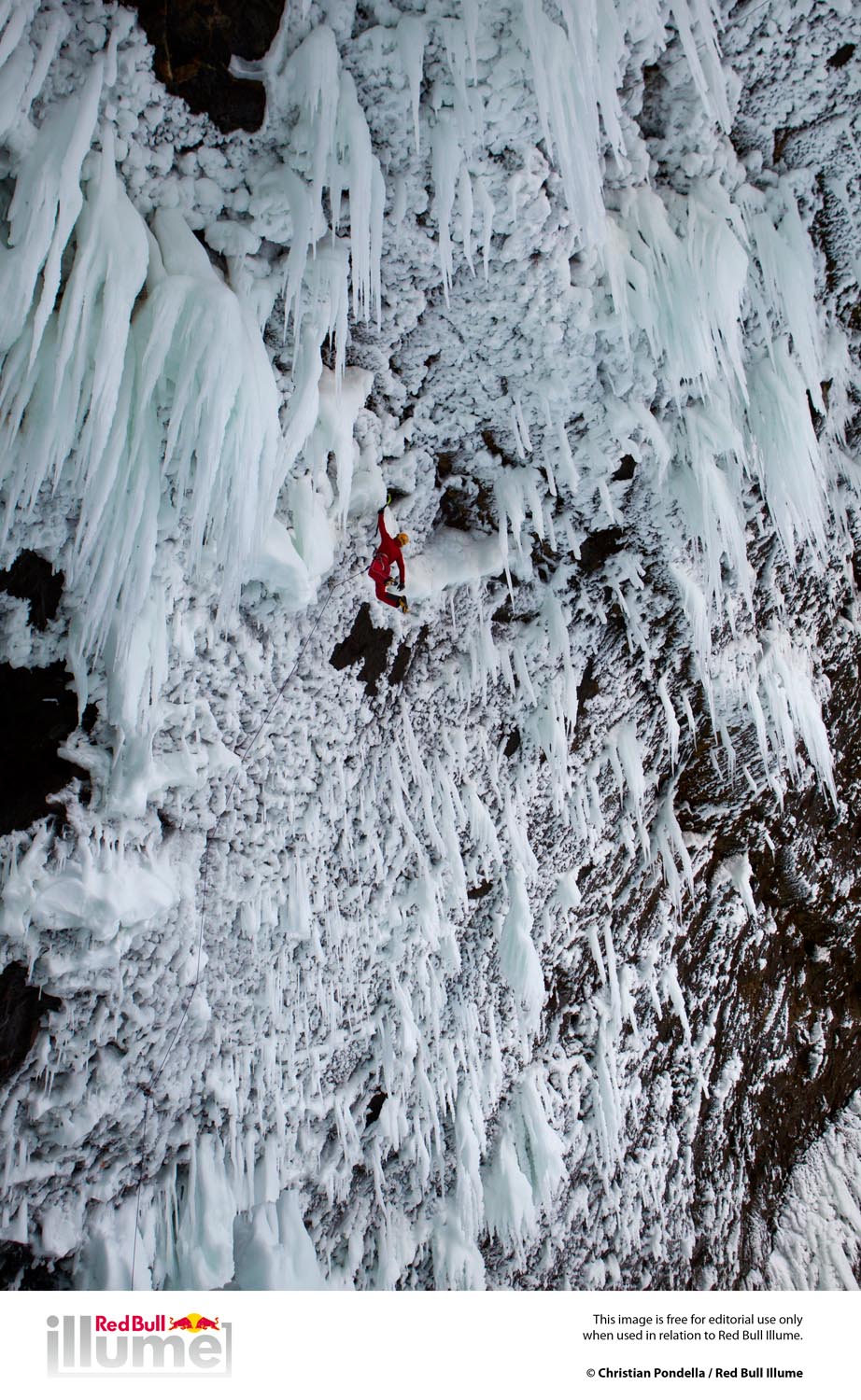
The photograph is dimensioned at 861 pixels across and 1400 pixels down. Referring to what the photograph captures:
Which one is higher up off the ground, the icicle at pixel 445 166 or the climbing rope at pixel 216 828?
the icicle at pixel 445 166

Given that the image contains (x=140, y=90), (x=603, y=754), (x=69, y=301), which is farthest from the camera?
(x=603, y=754)

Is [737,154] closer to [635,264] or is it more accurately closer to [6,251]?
[635,264]

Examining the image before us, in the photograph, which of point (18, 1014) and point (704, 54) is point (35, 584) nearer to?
point (18, 1014)

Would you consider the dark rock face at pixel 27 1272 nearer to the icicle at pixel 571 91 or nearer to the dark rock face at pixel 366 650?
the dark rock face at pixel 366 650

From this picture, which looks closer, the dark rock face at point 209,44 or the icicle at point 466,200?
the dark rock face at point 209,44

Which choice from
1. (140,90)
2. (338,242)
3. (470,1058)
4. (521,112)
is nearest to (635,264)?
(521,112)
